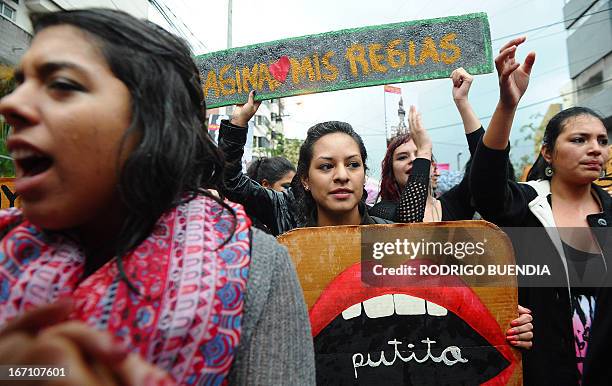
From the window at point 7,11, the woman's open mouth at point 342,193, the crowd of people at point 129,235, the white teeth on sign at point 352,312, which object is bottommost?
the white teeth on sign at point 352,312

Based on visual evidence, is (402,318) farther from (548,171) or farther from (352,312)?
(548,171)

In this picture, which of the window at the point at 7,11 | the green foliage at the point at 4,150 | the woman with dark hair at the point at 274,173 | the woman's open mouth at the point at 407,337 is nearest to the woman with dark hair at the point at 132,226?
the green foliage at the point at 4,150

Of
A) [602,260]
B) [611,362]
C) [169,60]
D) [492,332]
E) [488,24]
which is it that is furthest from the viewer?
[488,24]

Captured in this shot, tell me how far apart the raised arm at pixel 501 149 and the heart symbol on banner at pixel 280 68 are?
4.08 feet

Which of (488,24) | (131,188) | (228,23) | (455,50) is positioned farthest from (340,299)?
(228,23)

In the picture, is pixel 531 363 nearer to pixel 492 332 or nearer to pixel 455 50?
pixel 492 332

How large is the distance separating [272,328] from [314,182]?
4.62ft

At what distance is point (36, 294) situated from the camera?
0.71 meters

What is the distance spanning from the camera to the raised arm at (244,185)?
2469 mm

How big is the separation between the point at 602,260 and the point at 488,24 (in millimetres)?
1266

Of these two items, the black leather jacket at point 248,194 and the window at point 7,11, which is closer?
the black leather jacket at point 248,194

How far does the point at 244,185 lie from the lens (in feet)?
8.27

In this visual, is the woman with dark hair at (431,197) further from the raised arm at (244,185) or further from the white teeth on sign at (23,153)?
the white teeth on sign at (23,153)

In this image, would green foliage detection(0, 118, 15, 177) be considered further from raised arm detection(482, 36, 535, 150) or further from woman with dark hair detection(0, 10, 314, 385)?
raised arm detection(482, 36, 535, 150)
